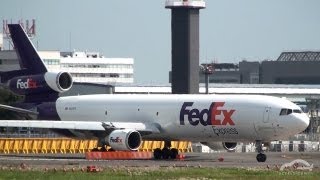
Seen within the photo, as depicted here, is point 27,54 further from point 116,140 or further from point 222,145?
point 222,145

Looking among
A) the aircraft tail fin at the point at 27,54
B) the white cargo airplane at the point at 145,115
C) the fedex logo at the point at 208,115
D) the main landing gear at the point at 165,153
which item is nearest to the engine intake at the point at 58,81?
the white cargo airplane at the point at 145,115

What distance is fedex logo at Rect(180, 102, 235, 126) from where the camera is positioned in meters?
77.4

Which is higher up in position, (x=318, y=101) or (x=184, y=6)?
(x=184, y=6)

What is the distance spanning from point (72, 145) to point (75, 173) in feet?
134

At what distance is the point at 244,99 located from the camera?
7756 centimetres

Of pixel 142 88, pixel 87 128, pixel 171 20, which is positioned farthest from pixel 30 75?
pixel 142 88

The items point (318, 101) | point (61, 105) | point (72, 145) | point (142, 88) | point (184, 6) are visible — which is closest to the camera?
point (61, 105)

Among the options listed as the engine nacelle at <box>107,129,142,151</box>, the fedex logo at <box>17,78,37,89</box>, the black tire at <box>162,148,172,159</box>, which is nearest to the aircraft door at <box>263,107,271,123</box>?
the black tire at <box>162,148,172,159</box>

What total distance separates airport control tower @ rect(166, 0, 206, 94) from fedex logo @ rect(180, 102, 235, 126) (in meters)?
75.3

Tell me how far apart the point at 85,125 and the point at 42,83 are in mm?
10170

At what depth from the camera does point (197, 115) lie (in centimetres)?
7881

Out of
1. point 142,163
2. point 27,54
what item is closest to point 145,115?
point 27,54

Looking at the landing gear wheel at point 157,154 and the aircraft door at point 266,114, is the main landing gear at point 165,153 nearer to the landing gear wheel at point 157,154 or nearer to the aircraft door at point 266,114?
the landing gear wheel at point 157,154

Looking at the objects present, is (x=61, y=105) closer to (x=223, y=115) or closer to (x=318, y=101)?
(x=223, y=115)
